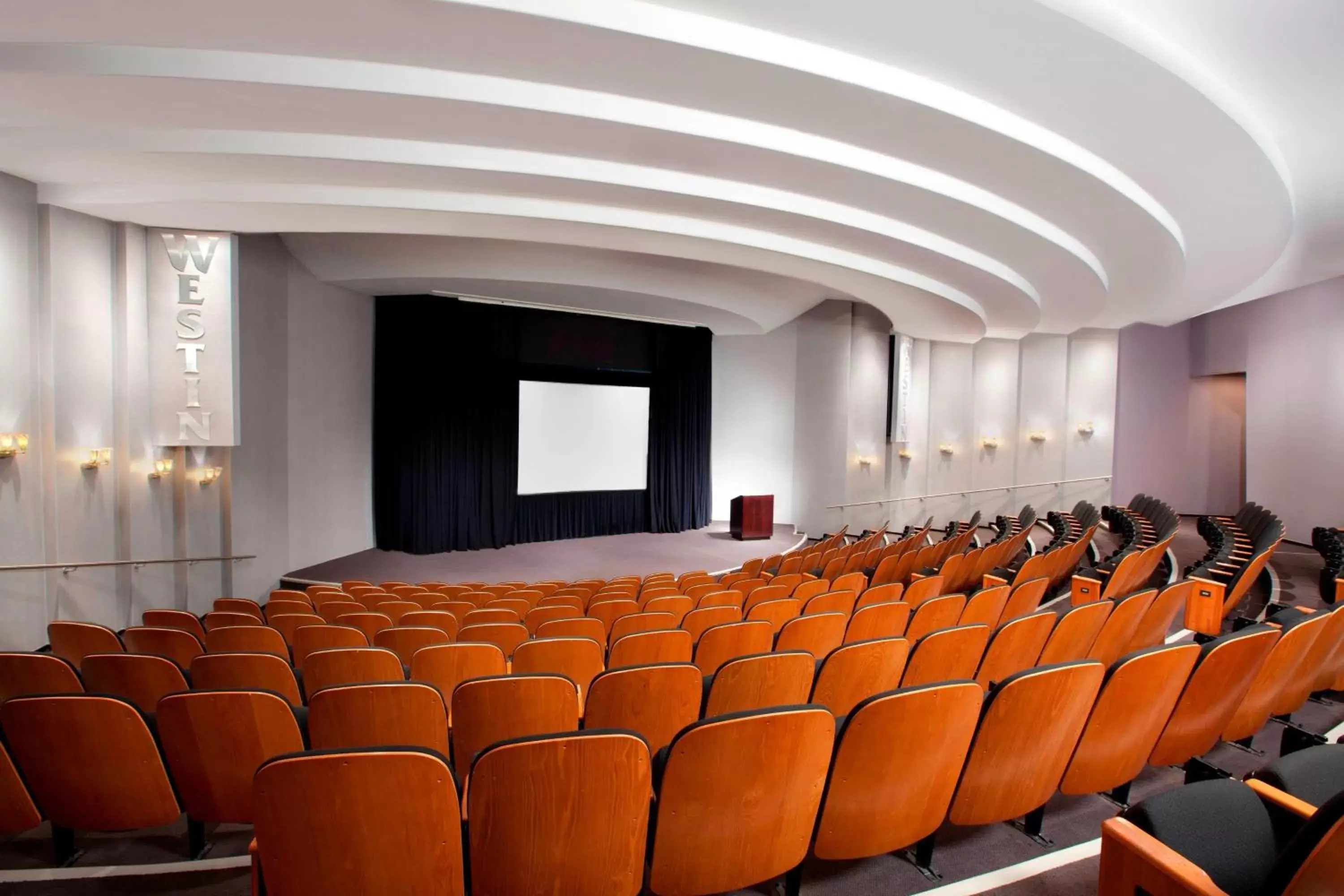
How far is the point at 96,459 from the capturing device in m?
7.59

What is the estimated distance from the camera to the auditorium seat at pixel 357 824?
1544 mm

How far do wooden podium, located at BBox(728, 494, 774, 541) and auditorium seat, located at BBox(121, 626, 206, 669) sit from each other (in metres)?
11.2

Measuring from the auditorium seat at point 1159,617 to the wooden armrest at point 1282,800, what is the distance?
2682 mm

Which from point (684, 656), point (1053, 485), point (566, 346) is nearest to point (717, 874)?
point (684, 656)

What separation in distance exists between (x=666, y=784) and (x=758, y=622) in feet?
7.30

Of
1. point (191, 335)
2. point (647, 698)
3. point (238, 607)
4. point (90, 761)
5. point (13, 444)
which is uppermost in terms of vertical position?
point (191, 335)

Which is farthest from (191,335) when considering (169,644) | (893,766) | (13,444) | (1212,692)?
(1212,692)

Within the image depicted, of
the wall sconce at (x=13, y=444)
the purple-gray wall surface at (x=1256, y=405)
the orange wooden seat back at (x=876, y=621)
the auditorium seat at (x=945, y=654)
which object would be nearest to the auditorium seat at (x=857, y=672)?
the auditorium seat at (x=945, y=654)

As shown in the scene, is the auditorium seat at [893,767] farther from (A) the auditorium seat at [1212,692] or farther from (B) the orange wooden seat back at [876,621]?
(B) the orange wooden seat back at [876,621]

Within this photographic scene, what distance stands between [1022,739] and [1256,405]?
58.3ft

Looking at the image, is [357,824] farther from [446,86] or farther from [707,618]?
[446,86]

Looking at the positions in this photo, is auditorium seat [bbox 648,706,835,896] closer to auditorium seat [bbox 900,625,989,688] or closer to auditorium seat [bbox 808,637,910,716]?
auditorium seat [bbox 808,637,910,716]

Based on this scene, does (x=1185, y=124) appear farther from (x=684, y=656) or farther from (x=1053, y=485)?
(x=1053, y=485)

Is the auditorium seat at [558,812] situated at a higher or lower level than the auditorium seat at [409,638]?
higher
